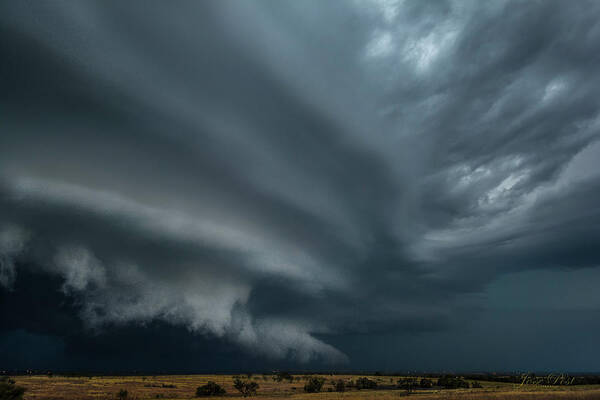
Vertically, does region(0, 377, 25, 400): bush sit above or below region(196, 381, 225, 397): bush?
above

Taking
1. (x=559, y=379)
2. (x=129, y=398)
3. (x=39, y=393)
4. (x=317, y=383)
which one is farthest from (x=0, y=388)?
(x=559, y=379)

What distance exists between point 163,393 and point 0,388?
64017 millimetres

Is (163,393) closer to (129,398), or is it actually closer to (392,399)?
(129,398)

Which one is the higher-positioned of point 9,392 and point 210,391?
point 9,392

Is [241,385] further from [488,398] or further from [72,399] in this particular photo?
[488,398]

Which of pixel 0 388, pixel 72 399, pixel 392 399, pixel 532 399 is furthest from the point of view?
pixel 72 399

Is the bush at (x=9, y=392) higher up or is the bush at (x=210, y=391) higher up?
the bush at (x=9, y=392)

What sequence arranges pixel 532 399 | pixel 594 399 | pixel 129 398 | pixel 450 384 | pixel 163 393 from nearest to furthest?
pixel 594 399, pixel 532 399, pixel 129 398, pixel 163 393, pixel 450 384

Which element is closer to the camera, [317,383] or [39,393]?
[39,393]

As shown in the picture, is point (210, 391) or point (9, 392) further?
point (210, 391)

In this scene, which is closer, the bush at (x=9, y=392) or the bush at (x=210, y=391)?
the bush at (x=9, y=392)

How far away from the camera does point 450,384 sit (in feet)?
541

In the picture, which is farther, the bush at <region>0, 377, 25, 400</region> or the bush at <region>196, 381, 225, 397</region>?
the bush at <region>196, 381, 225, 397</region>

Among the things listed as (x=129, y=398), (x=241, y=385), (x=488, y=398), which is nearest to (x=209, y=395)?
(x=241, y=385)
